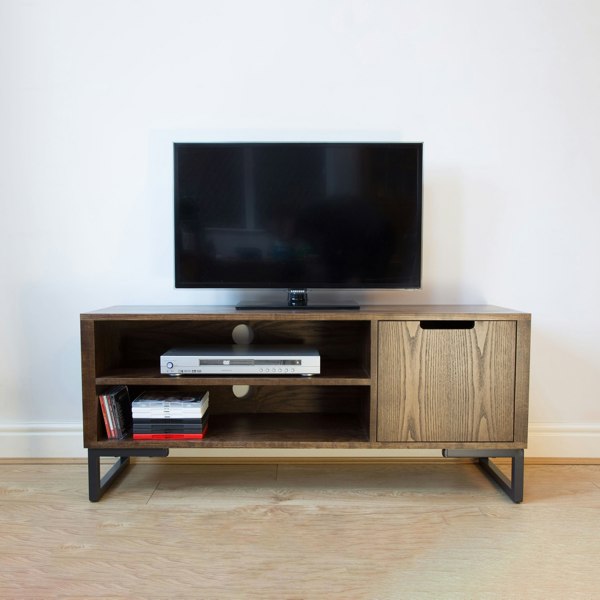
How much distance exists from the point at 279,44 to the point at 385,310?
1.12 m

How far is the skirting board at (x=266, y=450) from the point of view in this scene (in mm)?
1995

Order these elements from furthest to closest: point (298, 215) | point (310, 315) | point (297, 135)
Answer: point (297, 135) < point (298, 215) < point (310, 315)

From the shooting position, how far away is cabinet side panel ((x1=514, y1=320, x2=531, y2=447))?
1.60 metres

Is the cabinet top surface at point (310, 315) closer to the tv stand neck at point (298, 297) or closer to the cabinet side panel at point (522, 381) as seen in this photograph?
the cabinet side panel at point (522, 381)

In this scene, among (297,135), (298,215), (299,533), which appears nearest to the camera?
(299,533)

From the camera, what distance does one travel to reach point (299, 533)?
1.43m

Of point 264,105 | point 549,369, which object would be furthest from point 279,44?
point 549,369

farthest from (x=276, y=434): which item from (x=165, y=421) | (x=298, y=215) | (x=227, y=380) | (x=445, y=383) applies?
(x=298, y=215)

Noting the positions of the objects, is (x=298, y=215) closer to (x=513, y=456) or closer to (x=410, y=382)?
(x=410, y=382)

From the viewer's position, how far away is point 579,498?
1.67 meters

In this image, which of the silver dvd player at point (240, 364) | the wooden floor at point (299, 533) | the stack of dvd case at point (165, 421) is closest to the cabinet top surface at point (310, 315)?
the silver dvd player at point (240, 364)

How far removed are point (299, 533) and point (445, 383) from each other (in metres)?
0.65

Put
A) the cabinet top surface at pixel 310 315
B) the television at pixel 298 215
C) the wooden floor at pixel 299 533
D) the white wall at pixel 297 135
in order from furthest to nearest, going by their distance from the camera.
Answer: the white wall at pixel 297 135, the television at pixel 298 215, the cabinet top surface at pixel 310 315, the wooden floor at pixel 299 533

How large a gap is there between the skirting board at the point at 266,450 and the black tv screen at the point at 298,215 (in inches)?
27.8
